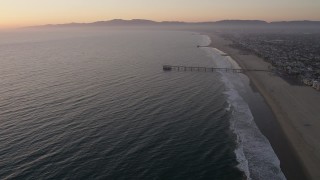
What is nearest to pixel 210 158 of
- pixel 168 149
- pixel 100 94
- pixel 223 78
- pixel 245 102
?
pixel 168 149

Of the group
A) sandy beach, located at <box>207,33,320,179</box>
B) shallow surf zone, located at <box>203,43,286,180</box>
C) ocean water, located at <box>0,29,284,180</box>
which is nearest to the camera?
ocean water, located at <box>0,29,284,180</box>

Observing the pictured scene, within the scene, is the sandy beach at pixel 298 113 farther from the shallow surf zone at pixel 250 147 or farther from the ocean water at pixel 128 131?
the ocean water at pixel 128 131

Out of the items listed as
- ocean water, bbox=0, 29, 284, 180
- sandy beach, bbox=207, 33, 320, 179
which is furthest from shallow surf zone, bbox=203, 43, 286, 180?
sandy beach, bbox=207, 33, 320, 179

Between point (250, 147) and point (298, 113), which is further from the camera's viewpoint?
point (298, 113)

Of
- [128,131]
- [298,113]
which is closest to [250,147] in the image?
[128,131]

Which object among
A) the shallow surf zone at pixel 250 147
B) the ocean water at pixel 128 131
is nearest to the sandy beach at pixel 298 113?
the shallow surf zone at pixel 250 147

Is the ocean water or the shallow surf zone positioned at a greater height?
the ocean water

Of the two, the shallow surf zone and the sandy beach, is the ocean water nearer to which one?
the shallow surf zone

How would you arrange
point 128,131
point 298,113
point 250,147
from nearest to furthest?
point 250,147 → point 128,131 → point 298,113

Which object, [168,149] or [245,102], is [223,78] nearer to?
[245,102]

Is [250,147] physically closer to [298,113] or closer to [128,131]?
[128,131]
